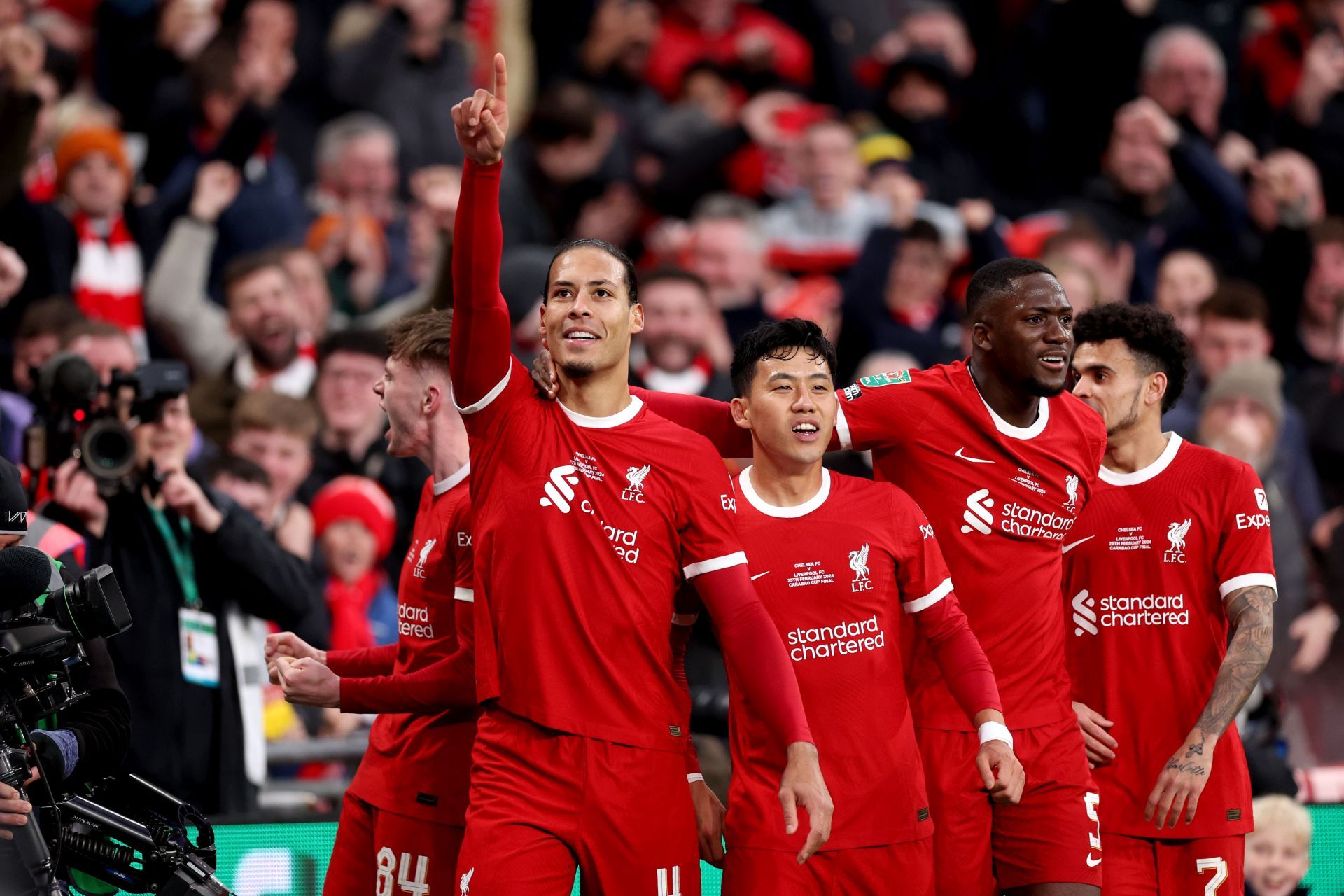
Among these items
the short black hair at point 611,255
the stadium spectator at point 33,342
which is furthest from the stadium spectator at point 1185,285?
the short black hair at point 611,255

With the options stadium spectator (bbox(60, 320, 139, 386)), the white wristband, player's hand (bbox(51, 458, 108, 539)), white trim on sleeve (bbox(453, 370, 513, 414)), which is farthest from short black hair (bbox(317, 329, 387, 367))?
the white wristband

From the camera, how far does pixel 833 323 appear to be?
11.5 metres

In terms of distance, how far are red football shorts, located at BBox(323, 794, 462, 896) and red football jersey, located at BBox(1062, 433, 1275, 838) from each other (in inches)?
87.7

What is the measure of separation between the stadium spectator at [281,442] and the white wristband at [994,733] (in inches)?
175

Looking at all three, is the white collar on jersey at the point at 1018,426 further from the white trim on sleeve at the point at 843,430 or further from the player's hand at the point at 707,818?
the player's hand at the point at 707,818

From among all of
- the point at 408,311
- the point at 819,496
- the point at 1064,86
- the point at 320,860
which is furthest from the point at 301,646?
the point at 1064,86

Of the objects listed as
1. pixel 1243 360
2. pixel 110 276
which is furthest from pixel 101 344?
pixel 1243 360

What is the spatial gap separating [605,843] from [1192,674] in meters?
2.30

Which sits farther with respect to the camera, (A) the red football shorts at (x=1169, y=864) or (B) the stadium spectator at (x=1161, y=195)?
(B) the stadium spectator at (x=1161, y=195)

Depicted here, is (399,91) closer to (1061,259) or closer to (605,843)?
(1061,259)

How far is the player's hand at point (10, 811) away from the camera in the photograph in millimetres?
4699

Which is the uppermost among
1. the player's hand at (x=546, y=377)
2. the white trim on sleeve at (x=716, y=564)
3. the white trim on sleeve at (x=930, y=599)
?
the player's hand at (x=546, y=377)

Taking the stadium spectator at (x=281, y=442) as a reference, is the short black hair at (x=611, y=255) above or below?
below

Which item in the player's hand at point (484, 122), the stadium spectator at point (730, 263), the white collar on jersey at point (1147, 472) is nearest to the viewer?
the player's hand at point (484, 122)
